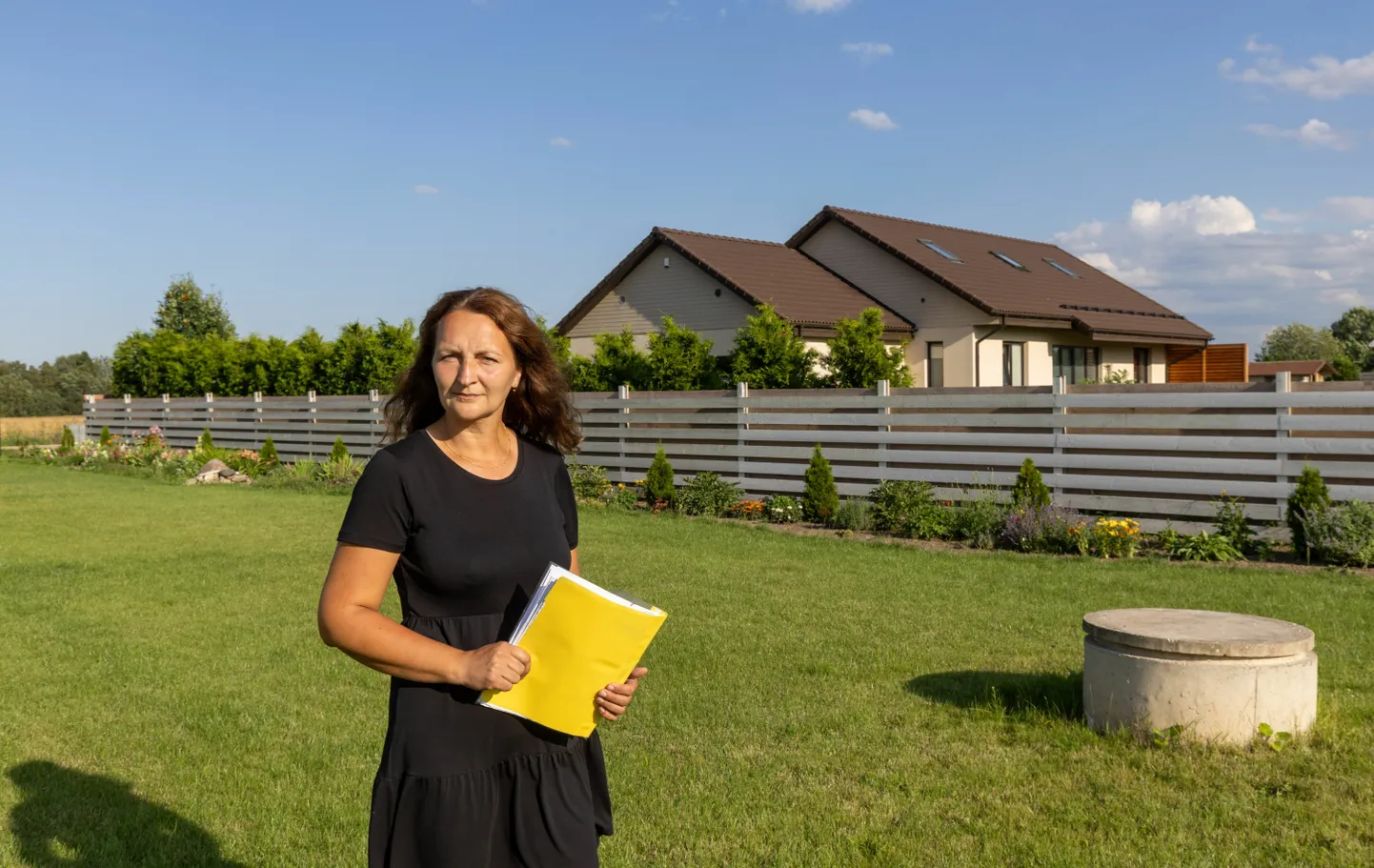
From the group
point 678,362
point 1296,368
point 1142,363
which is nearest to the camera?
point 678,362

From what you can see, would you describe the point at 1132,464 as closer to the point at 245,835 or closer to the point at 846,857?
the point at 846,857

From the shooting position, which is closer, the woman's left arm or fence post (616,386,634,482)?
the woman's left arm

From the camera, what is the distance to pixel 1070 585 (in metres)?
9.27

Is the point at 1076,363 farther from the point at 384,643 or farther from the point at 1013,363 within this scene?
the point at 384,643

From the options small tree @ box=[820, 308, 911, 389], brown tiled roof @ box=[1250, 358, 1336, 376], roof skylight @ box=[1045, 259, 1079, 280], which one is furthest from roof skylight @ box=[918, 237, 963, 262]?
brown tiled roof @ box=[1250, 358, 1336, 376]

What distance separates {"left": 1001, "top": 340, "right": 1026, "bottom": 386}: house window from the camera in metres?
24.8

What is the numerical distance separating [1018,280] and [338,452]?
16.4m

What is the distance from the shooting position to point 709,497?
15062mm

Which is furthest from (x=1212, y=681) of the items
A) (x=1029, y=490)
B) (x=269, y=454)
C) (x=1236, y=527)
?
(x=269, y=454)

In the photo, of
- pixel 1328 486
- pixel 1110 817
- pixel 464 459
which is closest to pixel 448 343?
pixel 464 459

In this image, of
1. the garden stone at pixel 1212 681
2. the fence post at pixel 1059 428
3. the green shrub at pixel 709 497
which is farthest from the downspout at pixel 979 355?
the garden stone at pixel 1212 681

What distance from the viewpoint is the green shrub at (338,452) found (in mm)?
22062

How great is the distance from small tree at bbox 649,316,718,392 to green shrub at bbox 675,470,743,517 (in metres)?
2.90

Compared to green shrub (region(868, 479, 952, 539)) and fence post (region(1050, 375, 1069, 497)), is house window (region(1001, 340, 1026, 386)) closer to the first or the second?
green shrub (region(868, 479, 952, 539))
